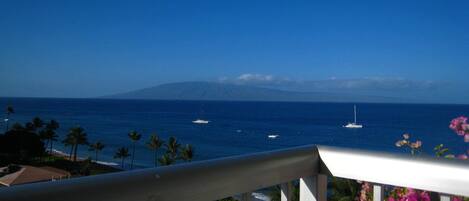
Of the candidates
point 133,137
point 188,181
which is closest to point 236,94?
point 133,137

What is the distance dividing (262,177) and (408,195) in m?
0.56

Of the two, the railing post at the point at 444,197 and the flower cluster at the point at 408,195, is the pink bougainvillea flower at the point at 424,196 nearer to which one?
the flower cluster at the point at 408,195

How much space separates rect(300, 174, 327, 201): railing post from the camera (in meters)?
1.10

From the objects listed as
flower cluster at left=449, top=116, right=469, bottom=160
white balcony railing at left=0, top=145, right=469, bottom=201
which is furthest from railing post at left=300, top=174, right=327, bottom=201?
flower cluster at left=449, top=116, right=469, bottom=160

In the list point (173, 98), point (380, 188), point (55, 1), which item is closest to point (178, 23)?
point (55, 1)

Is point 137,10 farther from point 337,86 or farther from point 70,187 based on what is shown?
point 337,86

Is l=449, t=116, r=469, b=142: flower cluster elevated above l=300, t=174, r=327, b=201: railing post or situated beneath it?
elevated above

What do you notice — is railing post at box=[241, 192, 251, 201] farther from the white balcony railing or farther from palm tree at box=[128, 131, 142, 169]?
palm tree at box=[128, 131, 142, 169]

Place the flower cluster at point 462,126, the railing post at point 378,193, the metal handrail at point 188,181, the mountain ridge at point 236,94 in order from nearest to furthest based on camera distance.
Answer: the metal handrail at point 188,181 → the railing post at point 378,193 → the flower cluster at point 462,126 → the mountain ridge at point 236,94

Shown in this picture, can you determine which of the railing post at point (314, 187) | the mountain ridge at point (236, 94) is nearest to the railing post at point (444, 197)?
the railing post at point (314, 187)

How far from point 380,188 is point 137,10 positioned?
50704 mm

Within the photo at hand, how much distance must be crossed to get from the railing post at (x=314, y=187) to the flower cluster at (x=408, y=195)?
0.27 m

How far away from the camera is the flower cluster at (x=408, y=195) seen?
1133 mm

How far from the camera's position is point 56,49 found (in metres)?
64.6
